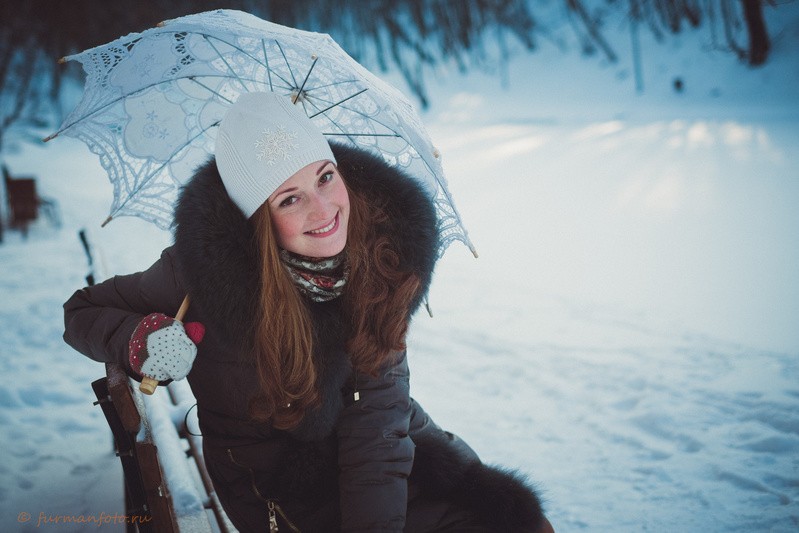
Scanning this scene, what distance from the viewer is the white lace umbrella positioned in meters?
2.27

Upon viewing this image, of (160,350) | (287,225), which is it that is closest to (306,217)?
(287,225)

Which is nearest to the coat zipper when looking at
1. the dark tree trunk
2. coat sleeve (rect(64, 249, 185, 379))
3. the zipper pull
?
the zipper pull

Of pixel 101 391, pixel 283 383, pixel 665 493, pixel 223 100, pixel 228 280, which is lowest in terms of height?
pixel 665 493

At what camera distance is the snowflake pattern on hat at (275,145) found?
1884 millimetres

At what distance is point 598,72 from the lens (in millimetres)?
14570

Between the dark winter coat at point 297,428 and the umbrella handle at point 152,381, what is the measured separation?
43 millimetres

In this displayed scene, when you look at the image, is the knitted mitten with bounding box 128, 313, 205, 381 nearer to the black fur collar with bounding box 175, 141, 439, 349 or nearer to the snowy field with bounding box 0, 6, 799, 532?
the black fur collar with bounding box 175, 141, 439, 349

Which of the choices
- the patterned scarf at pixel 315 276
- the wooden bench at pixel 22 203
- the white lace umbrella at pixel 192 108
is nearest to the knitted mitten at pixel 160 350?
the patterned scarf at pixel 315 276

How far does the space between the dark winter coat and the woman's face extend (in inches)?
4.8

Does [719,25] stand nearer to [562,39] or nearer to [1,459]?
[562,39]

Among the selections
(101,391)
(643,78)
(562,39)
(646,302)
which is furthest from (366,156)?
(562,39)

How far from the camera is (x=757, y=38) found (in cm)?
1069

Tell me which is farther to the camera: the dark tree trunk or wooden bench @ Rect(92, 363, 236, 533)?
the dark tree trunk

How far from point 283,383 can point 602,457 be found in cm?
211
